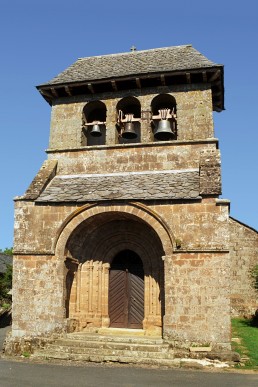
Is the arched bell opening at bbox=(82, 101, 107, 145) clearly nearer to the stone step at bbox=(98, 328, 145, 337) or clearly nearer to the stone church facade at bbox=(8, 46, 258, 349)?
the stone church facade at bbox=(8, 46, 258, 349)

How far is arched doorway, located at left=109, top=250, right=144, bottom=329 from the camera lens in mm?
12508

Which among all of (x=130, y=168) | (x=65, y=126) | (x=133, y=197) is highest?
(x=65, y=126)

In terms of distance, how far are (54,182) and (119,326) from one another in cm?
497

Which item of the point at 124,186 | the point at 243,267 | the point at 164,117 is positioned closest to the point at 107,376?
the point at 124,186

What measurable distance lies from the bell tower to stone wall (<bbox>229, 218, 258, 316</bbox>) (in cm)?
645

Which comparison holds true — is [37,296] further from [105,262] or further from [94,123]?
[94,123]

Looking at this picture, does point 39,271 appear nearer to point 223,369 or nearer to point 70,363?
point 70,363

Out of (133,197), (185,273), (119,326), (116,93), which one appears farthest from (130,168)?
(119,326)

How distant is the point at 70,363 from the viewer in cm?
965

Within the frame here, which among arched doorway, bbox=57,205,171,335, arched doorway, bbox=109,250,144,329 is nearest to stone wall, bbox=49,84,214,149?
arched doorway, bbox=57,205,171,335

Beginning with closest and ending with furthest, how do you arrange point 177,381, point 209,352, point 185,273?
point 177,381, point 209,352, point 185,273

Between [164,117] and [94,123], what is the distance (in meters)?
2.33

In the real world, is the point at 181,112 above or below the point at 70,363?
above

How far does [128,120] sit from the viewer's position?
13008mm
